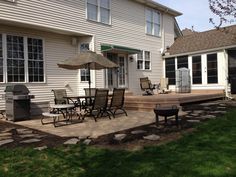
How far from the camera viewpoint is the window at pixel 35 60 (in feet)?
38.7

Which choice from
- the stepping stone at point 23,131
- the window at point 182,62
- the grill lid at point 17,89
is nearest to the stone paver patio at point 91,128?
the stepping stone at point 23,131

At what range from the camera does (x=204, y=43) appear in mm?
17891

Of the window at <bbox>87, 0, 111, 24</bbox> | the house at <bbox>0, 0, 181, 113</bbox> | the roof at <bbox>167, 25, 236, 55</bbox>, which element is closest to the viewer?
the house at <bbox>0, 0, 181, 113</bbox>

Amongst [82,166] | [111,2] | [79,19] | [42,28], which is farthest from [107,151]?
[111,2]

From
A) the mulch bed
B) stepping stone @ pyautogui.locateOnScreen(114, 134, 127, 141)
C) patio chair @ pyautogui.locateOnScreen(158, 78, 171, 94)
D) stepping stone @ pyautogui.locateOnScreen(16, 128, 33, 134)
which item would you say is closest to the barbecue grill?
the mulch bed

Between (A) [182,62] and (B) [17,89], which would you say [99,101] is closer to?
(B) [17,89]

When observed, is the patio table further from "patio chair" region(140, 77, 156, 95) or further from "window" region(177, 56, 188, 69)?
"window" region(177, 56, 188, 69)

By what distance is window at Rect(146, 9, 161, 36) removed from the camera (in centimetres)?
1841

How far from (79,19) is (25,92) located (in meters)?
5.14

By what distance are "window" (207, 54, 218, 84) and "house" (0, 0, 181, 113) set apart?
357 cm

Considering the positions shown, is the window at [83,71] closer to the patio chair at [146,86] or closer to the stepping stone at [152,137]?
the patio chair at [146,86]

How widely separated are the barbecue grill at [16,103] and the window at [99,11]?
19.4 ft

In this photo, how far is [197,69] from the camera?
57.7 ft

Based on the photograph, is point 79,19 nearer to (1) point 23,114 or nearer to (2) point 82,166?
(1) point 23,114
